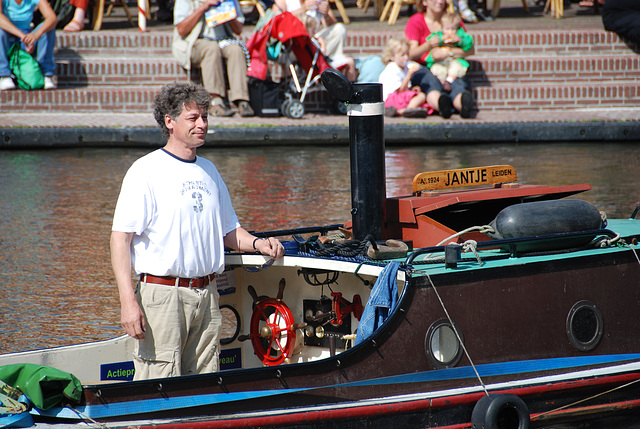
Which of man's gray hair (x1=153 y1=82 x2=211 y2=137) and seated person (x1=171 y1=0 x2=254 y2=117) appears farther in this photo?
seated person (x1=171 y1=0 x2=254 y2=117)

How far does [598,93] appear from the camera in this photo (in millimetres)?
14594

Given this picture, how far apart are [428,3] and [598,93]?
3.19m

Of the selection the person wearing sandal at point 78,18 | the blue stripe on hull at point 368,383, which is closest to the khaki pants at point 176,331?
the blue stripe on hull at point 368,383

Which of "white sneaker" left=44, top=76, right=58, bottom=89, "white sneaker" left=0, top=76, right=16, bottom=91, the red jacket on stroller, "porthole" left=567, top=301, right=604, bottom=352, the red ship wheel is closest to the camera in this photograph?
"porthole" left=567, top=301, right=604, bottom=352

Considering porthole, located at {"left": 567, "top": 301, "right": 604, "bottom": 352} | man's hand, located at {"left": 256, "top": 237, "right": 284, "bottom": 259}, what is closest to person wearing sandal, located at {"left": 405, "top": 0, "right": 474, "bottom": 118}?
porthole, located at {"left": 567, "top": 301, "right": 604, "bottom": 352}

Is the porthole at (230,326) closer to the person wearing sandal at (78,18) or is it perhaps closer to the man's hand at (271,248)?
the man's hand at (271,248)

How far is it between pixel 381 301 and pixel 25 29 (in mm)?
11560

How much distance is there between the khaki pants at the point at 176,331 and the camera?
12.1ft

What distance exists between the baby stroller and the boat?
8731 mm

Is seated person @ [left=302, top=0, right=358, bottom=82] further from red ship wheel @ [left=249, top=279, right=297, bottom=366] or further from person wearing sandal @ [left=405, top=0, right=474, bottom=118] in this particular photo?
red ship wheel @ [left=249, top=279, right=297, bottom=366]

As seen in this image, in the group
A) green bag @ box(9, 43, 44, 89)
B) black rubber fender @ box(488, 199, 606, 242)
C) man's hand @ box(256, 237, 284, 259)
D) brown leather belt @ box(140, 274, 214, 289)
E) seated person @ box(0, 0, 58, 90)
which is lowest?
brown leather belt @ box(140, 274, 214, 289)

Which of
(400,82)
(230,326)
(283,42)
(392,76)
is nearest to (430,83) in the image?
(400,82)

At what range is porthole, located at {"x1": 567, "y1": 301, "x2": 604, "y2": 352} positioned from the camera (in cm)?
416

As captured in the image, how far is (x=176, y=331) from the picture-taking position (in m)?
3.70
